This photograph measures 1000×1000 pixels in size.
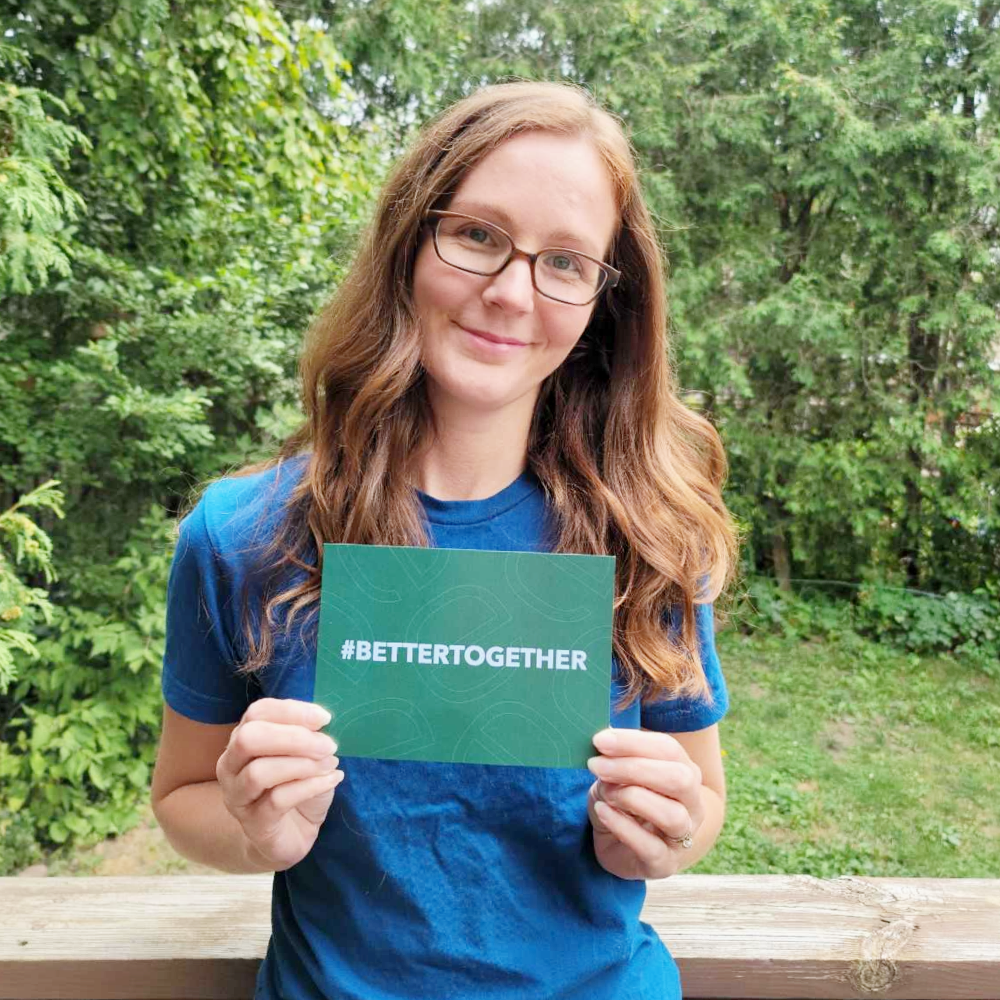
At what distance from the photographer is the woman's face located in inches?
43.4

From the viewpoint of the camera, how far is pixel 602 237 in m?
1.18

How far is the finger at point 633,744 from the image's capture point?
3.11 feet

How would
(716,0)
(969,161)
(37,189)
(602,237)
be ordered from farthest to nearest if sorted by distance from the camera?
(716,0), (969,161), (37,189), (602,237)

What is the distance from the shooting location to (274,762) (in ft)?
2.93

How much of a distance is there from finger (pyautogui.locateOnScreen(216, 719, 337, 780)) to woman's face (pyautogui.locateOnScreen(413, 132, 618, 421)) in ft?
1.65

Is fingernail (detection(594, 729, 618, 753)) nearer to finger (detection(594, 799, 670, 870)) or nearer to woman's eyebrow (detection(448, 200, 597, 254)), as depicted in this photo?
finger (detection(594, 799, 670, 870))

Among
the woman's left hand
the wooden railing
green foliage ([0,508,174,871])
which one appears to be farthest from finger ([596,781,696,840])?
green foliage ([0,508,174,871])

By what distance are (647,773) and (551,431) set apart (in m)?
0.61

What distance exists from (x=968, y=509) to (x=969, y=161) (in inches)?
94.8

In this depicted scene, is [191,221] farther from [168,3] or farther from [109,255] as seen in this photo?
[168,3]

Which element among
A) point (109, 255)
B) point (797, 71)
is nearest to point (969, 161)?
point (797, 71)

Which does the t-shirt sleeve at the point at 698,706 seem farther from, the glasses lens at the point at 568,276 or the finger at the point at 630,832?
the glasses lens at the point at 568,276

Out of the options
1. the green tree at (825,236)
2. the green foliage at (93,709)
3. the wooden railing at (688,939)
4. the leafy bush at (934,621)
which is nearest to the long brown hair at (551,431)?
the wooden railing at (688,939)

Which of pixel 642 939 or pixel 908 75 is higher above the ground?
pixel 908 75
